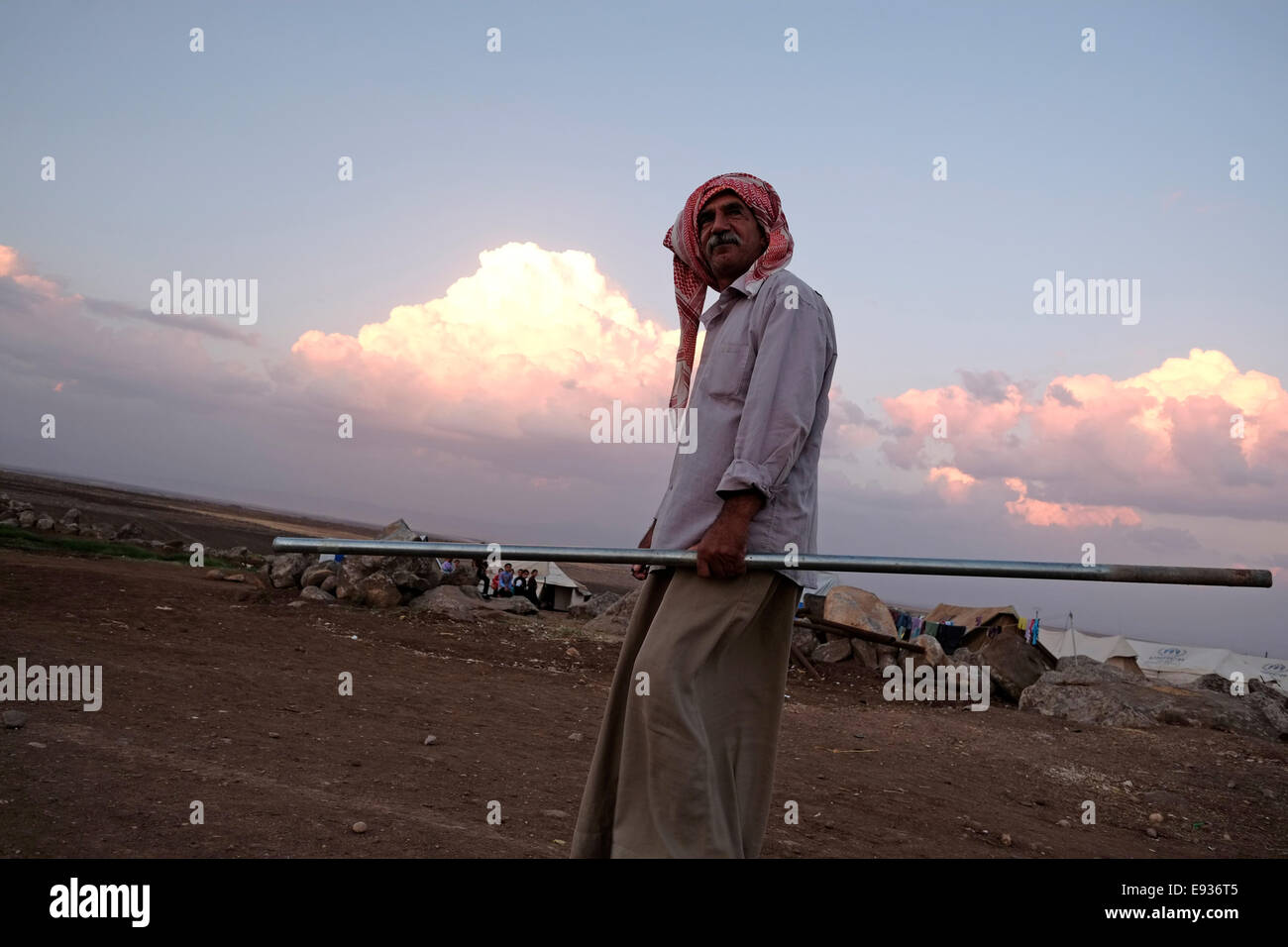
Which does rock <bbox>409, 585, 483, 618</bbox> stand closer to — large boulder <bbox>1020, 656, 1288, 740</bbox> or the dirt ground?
the dirt ground

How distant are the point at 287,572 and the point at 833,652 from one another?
25.4 feet

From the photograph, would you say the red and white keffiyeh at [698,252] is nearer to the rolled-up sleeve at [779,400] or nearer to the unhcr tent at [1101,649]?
the rolled-up sleeve at [779,400]

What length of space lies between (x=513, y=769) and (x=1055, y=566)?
10.8 ft

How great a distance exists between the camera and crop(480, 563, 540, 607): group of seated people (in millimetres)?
19609

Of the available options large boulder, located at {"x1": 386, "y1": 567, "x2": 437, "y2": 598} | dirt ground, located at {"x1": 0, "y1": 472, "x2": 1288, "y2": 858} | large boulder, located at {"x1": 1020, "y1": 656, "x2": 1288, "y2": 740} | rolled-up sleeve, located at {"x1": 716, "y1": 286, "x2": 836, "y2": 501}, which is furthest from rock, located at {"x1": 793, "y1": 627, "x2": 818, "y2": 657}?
rolled-up sleeve, located at {"x1": 716, "y1": 286, "x2": 836, "y2": 501}

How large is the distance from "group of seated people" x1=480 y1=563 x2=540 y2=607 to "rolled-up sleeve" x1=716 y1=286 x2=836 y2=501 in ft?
54.2

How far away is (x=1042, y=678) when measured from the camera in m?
10.8

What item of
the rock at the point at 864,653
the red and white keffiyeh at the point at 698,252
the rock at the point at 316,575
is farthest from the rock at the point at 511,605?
the red and white keffiyeh at the point at 698,252

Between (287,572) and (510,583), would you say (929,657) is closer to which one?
(287,572)

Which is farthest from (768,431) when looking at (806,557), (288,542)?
(288,542)

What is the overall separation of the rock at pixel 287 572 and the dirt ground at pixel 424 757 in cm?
177

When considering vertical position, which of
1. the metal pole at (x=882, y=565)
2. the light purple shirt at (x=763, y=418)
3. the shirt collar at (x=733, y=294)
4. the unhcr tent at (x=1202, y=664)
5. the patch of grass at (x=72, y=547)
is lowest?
the unhcr tent at (x=1202, y=664)

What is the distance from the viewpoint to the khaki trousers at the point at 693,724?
2.42 m
